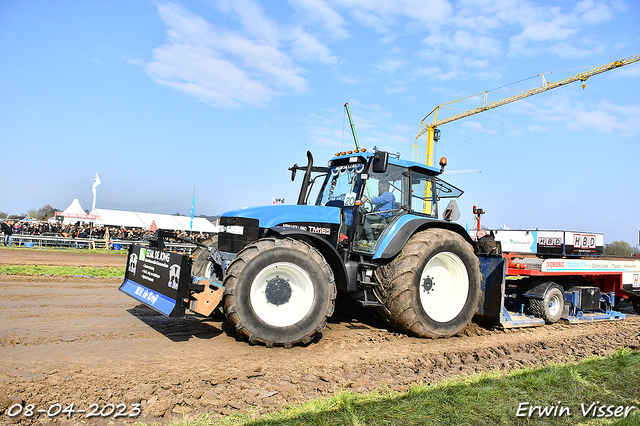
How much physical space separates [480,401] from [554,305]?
476 centimetres

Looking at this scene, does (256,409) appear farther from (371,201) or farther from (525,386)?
(371,201)

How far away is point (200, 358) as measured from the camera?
13.7 ft

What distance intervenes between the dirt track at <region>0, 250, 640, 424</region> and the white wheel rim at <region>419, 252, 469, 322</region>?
42cm

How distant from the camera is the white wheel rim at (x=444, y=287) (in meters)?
5.83

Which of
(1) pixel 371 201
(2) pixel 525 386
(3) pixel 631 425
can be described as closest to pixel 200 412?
(2) pixel 525 386

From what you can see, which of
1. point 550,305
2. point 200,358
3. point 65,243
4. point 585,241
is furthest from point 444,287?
point 65,243

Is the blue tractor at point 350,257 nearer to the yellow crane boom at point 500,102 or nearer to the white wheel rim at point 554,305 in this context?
the white wheel rim at point 554,305

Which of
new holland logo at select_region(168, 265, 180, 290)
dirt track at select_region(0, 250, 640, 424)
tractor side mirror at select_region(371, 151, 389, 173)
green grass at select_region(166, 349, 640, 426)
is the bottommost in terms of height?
dirt track at select_region(0, 250, 640, 424)

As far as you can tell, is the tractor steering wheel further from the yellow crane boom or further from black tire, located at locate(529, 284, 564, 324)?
the yellow crane boom

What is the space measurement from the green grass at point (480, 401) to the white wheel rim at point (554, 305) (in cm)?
295

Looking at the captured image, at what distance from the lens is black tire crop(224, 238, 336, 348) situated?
14.6 feet

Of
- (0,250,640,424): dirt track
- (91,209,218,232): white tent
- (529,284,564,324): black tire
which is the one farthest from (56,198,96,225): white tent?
(529,284,564,324): black tire

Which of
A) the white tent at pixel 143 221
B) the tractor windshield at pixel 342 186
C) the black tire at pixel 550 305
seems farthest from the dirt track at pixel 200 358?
the white tent at pixel 143 221

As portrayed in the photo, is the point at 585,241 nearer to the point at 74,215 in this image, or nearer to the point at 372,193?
the point at 372,193
